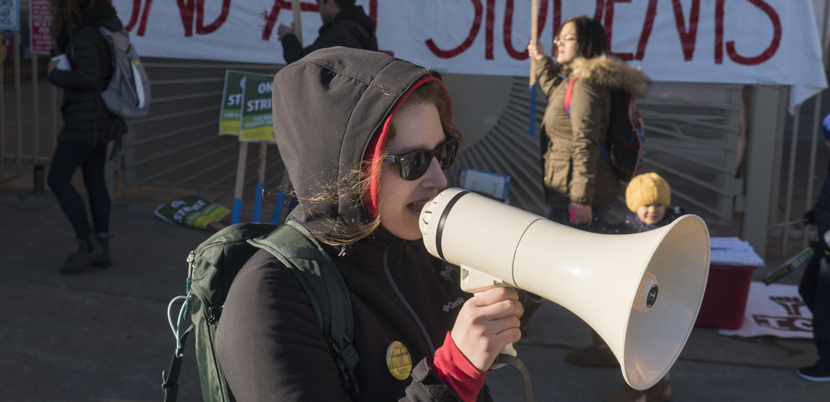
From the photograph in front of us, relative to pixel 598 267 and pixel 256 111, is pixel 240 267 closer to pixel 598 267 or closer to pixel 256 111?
pixel 598 267

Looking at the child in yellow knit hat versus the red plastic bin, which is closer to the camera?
the child in yellow knit hat

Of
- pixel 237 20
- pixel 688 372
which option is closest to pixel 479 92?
pixel 237 20

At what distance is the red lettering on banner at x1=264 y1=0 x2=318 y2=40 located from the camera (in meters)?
5.53

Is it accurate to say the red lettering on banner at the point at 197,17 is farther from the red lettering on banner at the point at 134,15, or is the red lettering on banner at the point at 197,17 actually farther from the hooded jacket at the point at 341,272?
the hooded jacket at the point at 341,272

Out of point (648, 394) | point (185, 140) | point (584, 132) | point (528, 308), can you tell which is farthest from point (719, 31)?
point (185, 140)

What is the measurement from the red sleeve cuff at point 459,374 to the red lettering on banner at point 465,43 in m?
4.41

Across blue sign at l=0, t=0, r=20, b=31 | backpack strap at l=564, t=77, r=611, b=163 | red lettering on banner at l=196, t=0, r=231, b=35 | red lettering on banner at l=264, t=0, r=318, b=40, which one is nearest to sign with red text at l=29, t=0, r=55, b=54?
blue sign at l=0, t=0, r=20, b=31

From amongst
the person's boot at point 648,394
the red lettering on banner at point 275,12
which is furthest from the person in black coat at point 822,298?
the red lettering on banner at point 275,12

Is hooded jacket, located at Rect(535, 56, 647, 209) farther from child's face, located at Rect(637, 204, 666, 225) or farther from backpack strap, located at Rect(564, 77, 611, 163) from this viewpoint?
child's face, located at Rect(637, 204, 666, 225)

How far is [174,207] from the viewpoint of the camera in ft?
18.8

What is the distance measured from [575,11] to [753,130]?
154cm

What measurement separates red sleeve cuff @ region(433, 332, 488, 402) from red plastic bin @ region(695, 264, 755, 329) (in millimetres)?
3076

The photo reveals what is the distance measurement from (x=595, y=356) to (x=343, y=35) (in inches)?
85.8

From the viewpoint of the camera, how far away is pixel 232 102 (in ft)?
18.1
